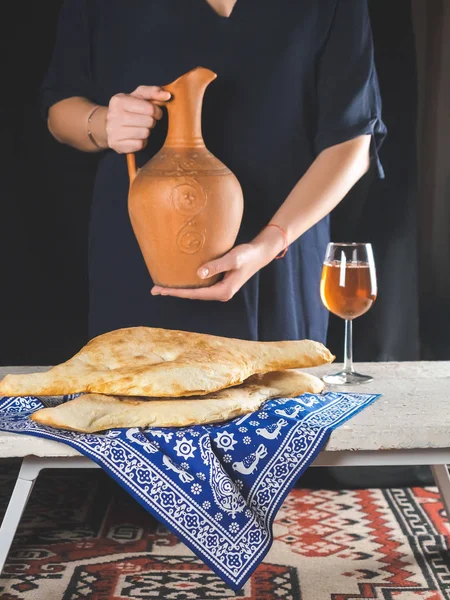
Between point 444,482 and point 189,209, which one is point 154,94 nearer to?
point 189,209

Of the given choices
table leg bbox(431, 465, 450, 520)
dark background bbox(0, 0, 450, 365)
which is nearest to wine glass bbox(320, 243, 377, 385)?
table leg bbox(431, 465, 450, 520)

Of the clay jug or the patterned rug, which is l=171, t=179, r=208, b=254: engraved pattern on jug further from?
the patterned rug

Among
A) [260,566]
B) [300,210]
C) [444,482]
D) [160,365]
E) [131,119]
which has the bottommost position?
[260,566]

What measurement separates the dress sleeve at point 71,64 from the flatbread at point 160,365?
0.81 metres

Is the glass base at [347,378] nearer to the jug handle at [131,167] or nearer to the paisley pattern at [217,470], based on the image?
the paisley pattern at [217,470]

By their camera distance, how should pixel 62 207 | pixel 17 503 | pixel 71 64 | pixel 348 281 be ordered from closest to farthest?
pixel 17 503 < pixel 348 281 < pixel 71 64 < pixel 62 207

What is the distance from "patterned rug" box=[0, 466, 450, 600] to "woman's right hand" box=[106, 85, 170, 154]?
82cm

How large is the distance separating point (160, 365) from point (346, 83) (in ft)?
3.17

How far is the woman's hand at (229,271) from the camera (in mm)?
1591

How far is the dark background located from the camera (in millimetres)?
2061

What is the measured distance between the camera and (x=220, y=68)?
1.80 meters

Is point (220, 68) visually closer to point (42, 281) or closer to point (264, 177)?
point (264, 177)

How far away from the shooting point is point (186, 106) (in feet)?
5.07

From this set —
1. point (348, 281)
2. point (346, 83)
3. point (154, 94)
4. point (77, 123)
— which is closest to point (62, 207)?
point (77, 123)
